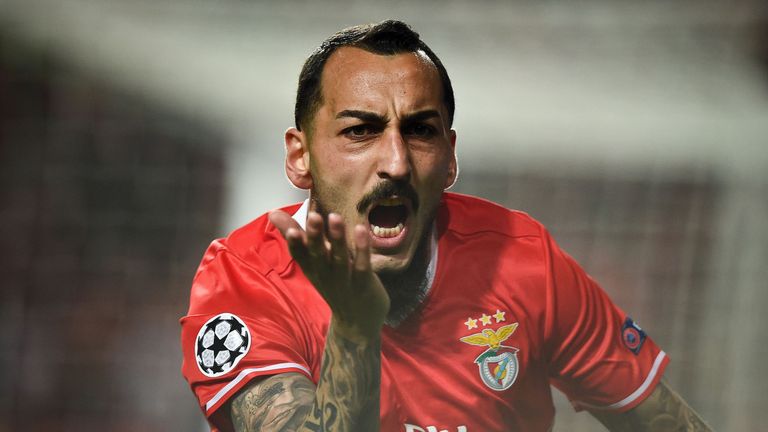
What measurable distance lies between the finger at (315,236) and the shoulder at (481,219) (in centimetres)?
56

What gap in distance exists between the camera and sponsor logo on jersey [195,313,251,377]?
56.1 inches

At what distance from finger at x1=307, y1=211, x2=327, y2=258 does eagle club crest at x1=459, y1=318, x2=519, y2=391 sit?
1.76ft

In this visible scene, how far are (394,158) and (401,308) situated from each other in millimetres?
283

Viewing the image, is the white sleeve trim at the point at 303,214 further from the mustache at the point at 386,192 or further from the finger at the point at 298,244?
the finger at the point at 298,244

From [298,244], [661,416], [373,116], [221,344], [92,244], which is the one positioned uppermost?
[373,116]

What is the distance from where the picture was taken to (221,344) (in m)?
1.44

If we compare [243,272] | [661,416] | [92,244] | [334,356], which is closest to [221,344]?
[243,272]

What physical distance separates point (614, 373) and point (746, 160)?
2.08 meters

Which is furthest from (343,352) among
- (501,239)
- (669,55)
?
(669,55)

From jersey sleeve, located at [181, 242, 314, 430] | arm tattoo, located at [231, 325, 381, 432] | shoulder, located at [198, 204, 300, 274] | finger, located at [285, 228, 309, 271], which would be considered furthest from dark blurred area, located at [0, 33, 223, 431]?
finger, located at [285, 228, 309, 271]

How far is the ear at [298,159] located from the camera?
5.04ft

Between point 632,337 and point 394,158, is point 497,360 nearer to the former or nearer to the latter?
point 632,337

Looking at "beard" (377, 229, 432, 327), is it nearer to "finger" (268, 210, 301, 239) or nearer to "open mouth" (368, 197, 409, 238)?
"open mouth" (368, 197, 409, 238)

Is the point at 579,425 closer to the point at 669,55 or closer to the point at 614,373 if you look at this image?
the point at 669,55
